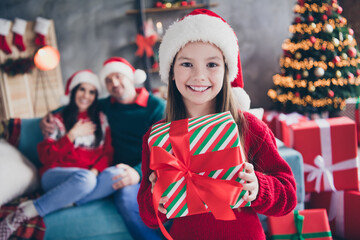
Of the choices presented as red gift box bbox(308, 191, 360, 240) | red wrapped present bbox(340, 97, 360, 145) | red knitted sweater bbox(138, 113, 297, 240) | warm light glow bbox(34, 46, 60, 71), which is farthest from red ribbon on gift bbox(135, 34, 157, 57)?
red knitted sweater bbox(138, 113, 297, 240)

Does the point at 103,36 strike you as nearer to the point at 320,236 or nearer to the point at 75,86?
the point at 75,86

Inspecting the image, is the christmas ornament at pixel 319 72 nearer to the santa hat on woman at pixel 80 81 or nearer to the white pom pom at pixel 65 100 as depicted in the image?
the santa hat on woman at pixel 80 81

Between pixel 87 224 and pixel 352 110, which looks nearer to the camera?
pixel 87 224

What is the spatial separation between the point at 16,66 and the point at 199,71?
384 cm

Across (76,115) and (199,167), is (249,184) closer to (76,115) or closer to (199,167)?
(199,167)

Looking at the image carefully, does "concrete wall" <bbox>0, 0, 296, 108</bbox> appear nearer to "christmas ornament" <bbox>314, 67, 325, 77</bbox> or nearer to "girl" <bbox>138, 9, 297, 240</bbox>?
"christmas ornament" <bbox>314, 67, 325, 77</bbox>

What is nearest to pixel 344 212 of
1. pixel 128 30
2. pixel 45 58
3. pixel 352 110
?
pixel 352 110

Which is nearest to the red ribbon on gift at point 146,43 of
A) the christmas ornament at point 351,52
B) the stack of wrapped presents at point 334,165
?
the christmas ornament at point 351,52

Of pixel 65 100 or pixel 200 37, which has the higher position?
pixel 200 37

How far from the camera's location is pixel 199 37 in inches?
35.7

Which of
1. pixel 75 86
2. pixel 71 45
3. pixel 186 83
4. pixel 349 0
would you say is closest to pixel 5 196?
pixel 75 86

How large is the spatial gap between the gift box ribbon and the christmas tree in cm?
123

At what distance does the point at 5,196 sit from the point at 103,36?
3149mm

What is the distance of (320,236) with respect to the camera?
157cm
